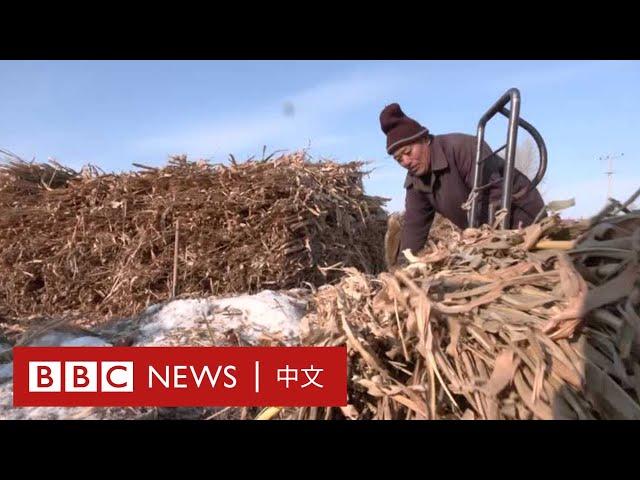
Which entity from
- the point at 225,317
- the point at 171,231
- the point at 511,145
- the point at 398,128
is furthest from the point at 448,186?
the point at 171,231

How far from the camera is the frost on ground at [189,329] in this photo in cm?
254

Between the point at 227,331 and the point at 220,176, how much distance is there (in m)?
2.45

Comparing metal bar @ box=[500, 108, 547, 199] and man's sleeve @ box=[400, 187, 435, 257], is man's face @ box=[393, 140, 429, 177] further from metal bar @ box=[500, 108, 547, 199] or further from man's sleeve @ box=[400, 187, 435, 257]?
metal bar @ box=[500, 108, 547, 199]

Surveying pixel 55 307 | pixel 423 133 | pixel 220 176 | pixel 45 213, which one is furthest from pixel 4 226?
pixel 423 133

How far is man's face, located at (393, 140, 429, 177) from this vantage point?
3.61m

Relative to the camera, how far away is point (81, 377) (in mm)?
2277

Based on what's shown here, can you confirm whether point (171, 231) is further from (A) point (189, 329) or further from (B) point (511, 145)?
(B) point (511, 145)

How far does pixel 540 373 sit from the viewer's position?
1.25m

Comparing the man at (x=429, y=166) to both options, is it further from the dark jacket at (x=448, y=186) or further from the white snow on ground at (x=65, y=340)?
the white snow on ground at (x=65, y=340)

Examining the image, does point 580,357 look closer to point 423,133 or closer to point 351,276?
point 351,276

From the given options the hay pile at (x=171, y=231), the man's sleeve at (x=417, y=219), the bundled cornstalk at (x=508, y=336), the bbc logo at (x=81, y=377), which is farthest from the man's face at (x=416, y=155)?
the bbc logo at (x=81, y=377)

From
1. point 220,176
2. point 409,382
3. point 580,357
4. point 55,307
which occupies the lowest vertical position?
point 55,307

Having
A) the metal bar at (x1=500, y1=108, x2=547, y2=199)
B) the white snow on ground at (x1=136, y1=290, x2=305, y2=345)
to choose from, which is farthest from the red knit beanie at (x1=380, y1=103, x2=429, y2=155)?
the white snow on ground at (x1=136, y1=290, x2=305, y2=345)

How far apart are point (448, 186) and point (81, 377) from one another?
2.65 m
